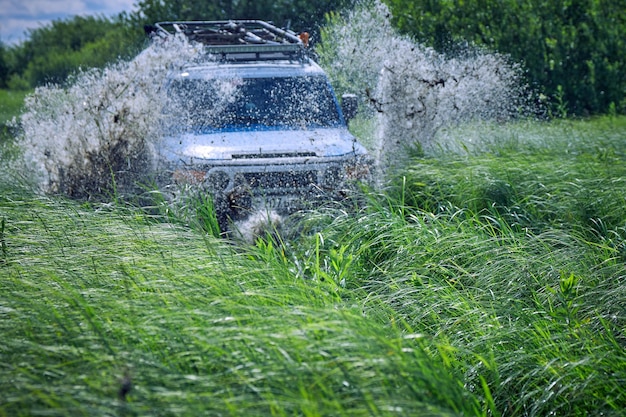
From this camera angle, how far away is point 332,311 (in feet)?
11.1

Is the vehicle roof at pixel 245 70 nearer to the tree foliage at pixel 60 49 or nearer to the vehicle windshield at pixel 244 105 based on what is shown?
the vehicle windshield at pixel 244 105

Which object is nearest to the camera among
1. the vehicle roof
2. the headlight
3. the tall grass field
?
the tall grass field

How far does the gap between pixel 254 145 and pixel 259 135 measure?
30cm

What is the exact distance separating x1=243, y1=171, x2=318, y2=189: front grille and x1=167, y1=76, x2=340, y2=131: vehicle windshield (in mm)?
920

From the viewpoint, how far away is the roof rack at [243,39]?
8.37m

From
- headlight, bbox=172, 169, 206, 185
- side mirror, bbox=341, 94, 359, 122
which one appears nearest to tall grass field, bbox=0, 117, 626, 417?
headlight, bbox=172, 169, 206, 185

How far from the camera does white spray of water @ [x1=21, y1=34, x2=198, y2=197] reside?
732cm

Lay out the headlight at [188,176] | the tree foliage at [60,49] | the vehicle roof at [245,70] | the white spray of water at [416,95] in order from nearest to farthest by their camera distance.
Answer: the headlight at [188,176], the vehicle roof at [245,70], the white spray of water at [416,95], the tree foliage at [60,49]

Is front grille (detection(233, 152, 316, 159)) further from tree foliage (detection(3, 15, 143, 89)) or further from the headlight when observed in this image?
tree foliage (detection(3, 15, 143, 89))

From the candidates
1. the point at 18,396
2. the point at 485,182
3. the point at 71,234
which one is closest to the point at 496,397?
the point at 18,396

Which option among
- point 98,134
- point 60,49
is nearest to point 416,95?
point 98,134

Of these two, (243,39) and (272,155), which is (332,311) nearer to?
(272,155)

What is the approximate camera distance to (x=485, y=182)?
6801mm

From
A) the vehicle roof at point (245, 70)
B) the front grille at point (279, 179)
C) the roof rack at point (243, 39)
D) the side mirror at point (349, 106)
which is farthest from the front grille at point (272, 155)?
the roof rack at point (243, 39)
